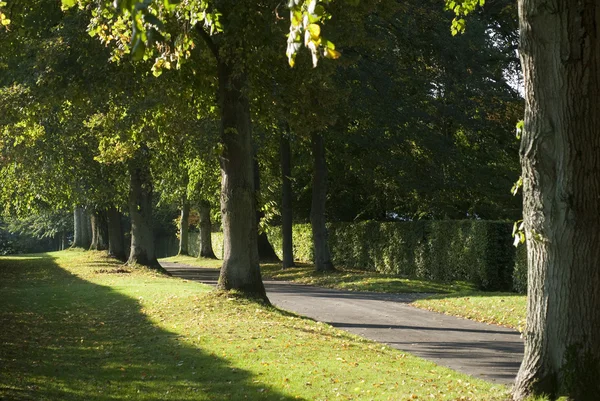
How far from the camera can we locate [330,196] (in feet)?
128

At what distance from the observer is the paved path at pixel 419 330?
40.5ft

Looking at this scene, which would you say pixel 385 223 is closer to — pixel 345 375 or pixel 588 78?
pixel 345 375

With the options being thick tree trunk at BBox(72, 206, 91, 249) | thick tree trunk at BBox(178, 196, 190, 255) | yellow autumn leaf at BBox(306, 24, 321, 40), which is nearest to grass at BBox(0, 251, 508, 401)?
yellow autumn leaf at BBox(306, 24, 321, 40)

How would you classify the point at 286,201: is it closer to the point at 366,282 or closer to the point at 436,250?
the point at 436,250

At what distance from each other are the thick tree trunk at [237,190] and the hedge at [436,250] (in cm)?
993

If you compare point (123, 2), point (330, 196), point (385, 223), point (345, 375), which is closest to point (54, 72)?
point (345, 375)

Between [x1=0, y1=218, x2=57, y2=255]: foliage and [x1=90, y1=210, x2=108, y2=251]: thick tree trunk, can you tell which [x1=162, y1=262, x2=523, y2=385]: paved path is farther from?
[x1=0, y1=218, x2=57, y2=255]: foliage

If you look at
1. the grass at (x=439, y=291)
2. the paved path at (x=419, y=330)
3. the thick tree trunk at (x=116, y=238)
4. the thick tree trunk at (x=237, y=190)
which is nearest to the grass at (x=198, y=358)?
the thick tree trunk at (x=237, y=190)

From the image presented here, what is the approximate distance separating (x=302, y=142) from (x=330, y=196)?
8371 millimetres

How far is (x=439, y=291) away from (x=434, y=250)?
5.41m

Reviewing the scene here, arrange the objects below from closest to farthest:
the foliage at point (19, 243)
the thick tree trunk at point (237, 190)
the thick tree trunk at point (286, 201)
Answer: the thick tree trunk at point (237, 190), the thick tree trunk at point (286, 201), the foliage at point (19, 243)

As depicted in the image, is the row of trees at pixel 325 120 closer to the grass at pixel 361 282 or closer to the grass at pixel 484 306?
the grass at pixel 361 282

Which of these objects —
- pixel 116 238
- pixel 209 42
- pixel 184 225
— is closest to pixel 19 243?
pixel 184 225

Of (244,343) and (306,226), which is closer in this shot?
(244,343)
